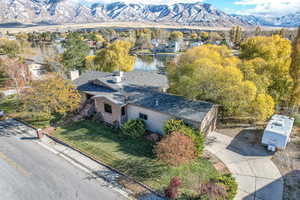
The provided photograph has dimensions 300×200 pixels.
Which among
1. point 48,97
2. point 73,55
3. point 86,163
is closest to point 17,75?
point 48,97

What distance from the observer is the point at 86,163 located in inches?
574

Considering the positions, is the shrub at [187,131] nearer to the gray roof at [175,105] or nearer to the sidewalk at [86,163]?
the gray roof at [175,105]

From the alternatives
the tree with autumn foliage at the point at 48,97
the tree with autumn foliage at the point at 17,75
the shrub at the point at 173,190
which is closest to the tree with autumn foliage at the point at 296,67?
the shrub at the point at 173,190

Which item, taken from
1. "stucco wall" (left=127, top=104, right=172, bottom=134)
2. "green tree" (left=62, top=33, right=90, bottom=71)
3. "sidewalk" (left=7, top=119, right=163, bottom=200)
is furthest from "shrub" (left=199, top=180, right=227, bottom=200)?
"green tree" (left=62, top=33, right=90, bottom=71)

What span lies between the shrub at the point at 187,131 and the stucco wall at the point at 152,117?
1334 mm

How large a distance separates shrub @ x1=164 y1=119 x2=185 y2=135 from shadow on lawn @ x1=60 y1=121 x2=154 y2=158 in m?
2.34

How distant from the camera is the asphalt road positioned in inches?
464

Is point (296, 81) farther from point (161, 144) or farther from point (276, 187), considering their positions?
point (161, 144)

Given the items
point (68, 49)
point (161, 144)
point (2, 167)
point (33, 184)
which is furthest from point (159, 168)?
point (68, 49)

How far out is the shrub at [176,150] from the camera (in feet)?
41.3

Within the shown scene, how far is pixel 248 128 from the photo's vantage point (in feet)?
63.5

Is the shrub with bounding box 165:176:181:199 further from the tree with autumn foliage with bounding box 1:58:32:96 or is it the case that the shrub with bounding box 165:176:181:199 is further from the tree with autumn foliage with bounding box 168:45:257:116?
the tree with autumn foliage with bounding box 1:58:32:96

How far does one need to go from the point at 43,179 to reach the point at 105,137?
618cm

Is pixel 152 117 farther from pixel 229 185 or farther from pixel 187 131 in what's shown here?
pixel 229 185
